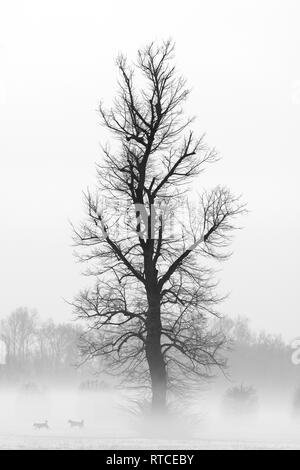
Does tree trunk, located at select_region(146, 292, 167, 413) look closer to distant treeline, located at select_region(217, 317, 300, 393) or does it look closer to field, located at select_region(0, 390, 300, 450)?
field, located at select_region(0, 390, 300, 450)

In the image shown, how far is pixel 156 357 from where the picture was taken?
23328 millimetres

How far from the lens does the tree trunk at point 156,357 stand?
23266 mm

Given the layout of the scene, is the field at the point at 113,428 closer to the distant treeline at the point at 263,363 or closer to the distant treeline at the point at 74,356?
the distant treeline at the point at 74,356

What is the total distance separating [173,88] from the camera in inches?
944

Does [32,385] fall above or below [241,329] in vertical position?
below

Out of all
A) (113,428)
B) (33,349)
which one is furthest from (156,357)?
(33,349)

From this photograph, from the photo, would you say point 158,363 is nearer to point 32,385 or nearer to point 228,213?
point 228,213

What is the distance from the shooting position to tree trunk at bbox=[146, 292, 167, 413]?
23266 mm

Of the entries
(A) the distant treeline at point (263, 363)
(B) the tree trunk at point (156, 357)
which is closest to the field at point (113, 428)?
(B) the tree trunk at point (156, 357)

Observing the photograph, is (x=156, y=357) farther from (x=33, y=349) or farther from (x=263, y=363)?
(x=33, y=349)

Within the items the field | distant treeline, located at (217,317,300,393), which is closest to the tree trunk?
the field

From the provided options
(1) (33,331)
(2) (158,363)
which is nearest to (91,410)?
(2) (158,363)

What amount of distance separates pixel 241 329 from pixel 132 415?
45.3 meters
